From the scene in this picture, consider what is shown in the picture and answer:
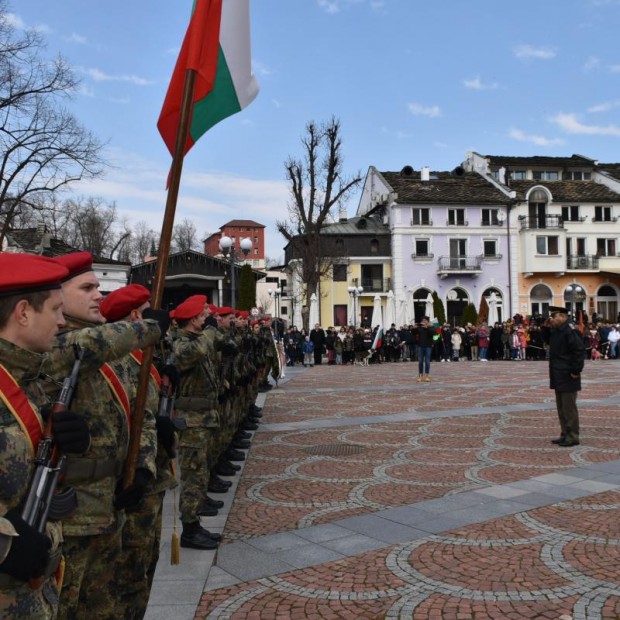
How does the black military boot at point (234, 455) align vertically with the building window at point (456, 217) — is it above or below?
below

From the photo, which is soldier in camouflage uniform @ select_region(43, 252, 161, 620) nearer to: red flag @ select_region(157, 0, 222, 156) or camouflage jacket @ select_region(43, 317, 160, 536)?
camouflage jacket @ select_region(43, 317, 160, 536)

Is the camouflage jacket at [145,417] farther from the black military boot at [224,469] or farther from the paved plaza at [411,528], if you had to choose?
the black military boot at [224,469]

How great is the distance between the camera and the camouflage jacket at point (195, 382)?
5320 mm

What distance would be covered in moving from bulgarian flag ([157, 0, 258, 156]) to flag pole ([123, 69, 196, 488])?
2.09 feet

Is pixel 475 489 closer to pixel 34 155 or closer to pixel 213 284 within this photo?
pixel 34 155

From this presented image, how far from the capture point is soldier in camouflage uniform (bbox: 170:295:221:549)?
16.8 feet

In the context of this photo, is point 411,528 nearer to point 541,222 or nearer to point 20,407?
point 20,407

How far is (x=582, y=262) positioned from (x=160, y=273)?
53.1m

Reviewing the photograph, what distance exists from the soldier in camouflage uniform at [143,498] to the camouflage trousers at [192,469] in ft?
5.31

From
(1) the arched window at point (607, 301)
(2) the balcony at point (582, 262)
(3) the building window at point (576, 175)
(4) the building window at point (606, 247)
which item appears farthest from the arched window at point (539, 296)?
(3) the building window at point (576, 175)

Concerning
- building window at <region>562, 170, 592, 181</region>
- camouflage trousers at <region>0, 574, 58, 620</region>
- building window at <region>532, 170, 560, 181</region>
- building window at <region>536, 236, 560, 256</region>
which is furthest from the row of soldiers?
building window at <region>562, 170, 592, 181</region>

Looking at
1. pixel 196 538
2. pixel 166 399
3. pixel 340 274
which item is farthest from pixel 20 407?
pixel 340 274

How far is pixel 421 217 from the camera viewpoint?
50.8 metres

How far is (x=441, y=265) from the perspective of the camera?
50438 mm
